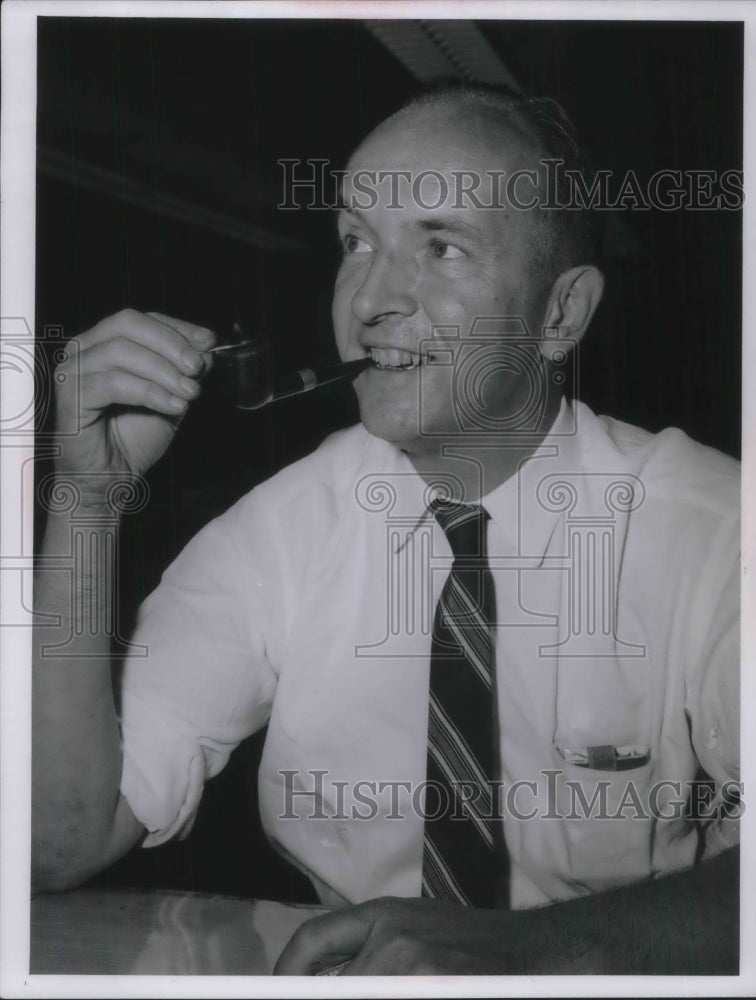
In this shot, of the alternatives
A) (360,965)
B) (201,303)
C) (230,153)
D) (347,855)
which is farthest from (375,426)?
(360,965)

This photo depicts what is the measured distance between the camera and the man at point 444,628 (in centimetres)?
134

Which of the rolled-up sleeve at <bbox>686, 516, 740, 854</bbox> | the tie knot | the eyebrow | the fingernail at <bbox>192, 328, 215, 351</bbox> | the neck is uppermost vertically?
the eyebrow

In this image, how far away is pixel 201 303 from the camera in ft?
4.48

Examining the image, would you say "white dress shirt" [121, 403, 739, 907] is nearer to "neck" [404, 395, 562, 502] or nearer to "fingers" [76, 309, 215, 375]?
"neck" [404, 395, 562, 502]

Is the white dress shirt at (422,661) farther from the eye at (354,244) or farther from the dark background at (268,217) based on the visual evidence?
the eye at (354,244)

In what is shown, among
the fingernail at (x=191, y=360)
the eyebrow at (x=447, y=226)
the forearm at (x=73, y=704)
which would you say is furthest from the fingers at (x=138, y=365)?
the eyebrow at (x=447, y=226)

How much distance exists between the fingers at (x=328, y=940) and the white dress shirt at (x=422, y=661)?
0.04 metres

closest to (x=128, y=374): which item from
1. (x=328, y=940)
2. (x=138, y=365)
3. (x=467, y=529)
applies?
(x=138, y=365)

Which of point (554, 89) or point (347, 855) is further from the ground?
point (554, 89)

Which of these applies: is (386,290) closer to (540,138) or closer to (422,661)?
(540,138)

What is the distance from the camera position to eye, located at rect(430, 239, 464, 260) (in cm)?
134

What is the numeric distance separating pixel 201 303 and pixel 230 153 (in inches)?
8.6

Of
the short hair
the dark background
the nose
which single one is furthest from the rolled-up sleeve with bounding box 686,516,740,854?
the nose

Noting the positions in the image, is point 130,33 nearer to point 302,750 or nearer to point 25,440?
point 25,440
